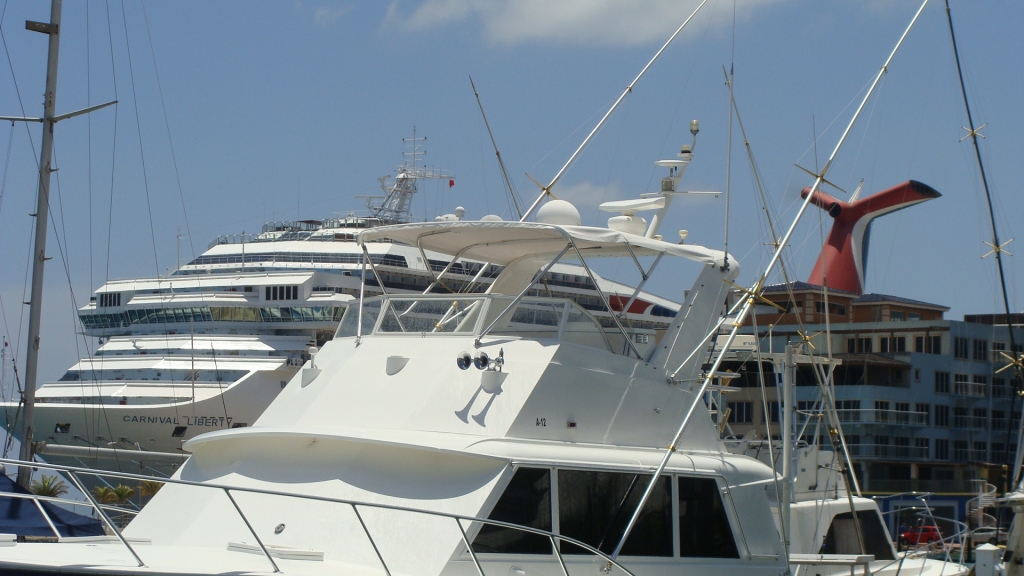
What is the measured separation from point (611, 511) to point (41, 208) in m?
11.8

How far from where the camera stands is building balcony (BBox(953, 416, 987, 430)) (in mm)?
43188

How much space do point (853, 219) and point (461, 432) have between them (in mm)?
69939

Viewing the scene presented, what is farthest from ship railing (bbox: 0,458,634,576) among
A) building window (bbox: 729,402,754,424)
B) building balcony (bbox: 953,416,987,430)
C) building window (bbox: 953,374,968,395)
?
building window (bbox: 953,374,968,395)

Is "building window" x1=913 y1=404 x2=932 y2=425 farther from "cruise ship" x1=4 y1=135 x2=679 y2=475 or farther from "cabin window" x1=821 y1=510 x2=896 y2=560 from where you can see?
"cabin window" x1=821 y1=510 x2=896 y2=560

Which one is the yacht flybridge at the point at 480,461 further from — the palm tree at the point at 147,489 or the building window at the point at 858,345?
the building window at the point at 858,345

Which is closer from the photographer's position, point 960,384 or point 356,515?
point 356,515

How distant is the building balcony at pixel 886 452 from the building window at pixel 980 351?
14.4 feet

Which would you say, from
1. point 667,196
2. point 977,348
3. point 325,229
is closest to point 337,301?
point 325,229

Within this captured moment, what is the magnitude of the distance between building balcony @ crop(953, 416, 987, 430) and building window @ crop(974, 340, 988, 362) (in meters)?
2.35

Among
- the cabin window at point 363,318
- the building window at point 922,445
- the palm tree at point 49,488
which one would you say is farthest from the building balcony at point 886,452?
the cabin window at point 363,318

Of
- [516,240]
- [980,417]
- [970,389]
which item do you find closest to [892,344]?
[970,389]

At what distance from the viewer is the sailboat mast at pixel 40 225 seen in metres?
16.6

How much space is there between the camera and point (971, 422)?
43.2m

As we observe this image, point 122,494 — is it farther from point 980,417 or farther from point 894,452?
point 980,417
